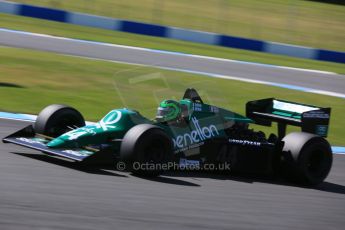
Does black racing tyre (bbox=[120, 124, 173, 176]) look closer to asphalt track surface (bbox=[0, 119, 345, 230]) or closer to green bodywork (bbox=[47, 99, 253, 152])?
asphalt track surface (bbox=[0, 119, 345, 230])

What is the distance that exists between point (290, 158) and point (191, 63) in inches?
418

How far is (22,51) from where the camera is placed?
54.4 feet

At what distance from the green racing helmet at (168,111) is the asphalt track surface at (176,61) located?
9.71m

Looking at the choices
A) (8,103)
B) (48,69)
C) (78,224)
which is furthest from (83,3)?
(78,224)

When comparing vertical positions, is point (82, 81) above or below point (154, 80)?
below

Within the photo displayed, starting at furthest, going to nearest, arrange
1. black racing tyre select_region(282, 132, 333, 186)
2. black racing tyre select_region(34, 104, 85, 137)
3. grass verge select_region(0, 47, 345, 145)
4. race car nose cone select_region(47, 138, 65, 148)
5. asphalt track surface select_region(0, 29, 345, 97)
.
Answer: asphalt track surface select_region(0, 29, 345, 97) < black racing tyre select_region(282, 132, 333, 186) < black racing tyre select_region(34, 104, 85, 137) < grass verge select_region(0, 47, 345, 145) < race car nose cone select_region(47, 138, 65, 148)

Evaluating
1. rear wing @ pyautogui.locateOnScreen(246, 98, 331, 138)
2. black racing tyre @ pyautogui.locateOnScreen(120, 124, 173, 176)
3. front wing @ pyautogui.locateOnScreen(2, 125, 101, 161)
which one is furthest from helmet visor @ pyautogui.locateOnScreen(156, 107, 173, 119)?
rear wing @ pyautogui.locateOnScreen(246, 98, 331, 138)

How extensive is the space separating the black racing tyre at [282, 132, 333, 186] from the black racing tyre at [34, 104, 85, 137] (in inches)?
93.3

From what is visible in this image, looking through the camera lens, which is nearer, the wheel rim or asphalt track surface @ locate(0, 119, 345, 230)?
asphalt track surface @ locate(0, 119, 345, 230)

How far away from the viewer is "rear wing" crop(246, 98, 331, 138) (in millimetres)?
8352

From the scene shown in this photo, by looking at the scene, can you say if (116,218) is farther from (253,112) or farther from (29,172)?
(253,112)

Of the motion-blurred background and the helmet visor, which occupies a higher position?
the motion-blurred background

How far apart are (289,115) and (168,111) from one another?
5.94ft

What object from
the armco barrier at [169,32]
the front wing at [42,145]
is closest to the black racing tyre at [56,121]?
the front wing at [42,145]
